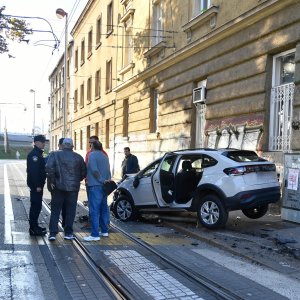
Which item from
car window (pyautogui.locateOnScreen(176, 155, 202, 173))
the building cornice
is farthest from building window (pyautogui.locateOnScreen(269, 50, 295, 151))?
car window (pyautogui.locateOnScreen(176, 155, 202, 173))

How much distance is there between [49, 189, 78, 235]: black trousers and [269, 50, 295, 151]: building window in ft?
18.5

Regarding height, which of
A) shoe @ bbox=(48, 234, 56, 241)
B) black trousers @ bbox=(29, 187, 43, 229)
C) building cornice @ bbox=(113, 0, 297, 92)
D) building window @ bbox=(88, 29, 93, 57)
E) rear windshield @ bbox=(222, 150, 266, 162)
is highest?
building window @ bbox=(88, 29, 93, 57)

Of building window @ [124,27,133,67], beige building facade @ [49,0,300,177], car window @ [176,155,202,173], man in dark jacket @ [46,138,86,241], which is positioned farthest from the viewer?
building window @ [124,27,133,67]

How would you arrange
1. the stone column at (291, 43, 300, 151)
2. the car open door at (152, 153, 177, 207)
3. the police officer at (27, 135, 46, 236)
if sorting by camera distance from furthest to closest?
the stone column at (291, 43, 300, 151) → the car open door at (152, 153, 177, 207) → the police officer at (27, 135, 46, 236)

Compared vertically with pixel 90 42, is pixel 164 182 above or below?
below

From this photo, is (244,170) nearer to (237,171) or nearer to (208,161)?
(237,171)

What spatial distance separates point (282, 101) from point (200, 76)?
160 inches

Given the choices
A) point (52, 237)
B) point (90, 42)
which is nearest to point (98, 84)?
point (90, 42)

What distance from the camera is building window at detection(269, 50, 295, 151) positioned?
10.7 m

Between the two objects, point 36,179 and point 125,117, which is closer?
point 36,179

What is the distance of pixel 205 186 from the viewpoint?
867 cm

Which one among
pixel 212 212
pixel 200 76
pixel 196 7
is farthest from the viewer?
pixel 196 7

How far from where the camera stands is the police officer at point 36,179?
789 centimetres

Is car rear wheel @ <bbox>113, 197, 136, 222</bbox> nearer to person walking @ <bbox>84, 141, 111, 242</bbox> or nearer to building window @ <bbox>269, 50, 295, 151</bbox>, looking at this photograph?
person walking @ <bbox>84, 141, 111, 242</bbox>
